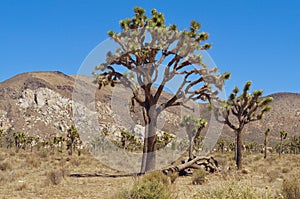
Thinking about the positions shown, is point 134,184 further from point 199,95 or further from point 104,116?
point 104,116

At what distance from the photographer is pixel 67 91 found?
417ft

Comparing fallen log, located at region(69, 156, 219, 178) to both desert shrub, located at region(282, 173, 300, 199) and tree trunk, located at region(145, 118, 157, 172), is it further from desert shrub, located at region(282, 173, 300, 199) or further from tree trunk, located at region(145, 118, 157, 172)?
desert shrub, located at region(282, 173, 300, 199)

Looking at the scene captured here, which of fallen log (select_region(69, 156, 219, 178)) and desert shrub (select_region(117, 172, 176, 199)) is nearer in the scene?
desert shrub (select_region(117, 172, 176, 199))

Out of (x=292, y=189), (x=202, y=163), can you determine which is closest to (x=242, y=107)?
(x=202, y=163)

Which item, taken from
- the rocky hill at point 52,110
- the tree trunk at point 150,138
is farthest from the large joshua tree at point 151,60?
the rocky hill at point 52,110

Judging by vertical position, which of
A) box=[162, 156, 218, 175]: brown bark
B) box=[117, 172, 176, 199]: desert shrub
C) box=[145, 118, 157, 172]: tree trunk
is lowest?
box=[117, 172, 176, 199]: desert shrub

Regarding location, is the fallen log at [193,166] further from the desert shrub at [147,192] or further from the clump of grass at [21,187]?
the desert shrub at [147,192]

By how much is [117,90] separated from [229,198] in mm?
15852

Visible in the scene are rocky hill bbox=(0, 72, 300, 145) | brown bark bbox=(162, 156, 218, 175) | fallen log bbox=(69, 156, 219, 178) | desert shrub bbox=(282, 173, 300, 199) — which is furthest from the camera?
rocky hill bbox=(0, 72, 300, 145)

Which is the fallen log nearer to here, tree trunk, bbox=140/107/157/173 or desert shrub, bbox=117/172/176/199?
tree trunk, bbox=140/107/157/173

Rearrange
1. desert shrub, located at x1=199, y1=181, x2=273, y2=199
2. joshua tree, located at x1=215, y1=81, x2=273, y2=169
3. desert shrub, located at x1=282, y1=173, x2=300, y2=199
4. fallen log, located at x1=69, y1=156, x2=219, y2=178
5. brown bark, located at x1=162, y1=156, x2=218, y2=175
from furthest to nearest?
joshua tree, located at x1=215, y1=81, x2=273, y2=169
brown bark, located at x1=162, y1=156, x2=218, y2=175
fallen log, located at x1=69, y1=156, x2=219, y2=178
desert shrub, located at x1=282, y1=173, x2=300, y2=199
desert shrub, located at x1=199, y1=181, x2=273, y2=199

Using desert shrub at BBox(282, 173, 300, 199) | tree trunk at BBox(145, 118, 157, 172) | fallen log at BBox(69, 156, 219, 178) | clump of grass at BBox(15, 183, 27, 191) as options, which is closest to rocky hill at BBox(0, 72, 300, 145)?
fallen log at BBox(69, 156, 219, 178)

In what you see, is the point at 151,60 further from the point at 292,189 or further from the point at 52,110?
the point at 52,110

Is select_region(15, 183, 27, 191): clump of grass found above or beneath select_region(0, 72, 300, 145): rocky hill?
beneath
